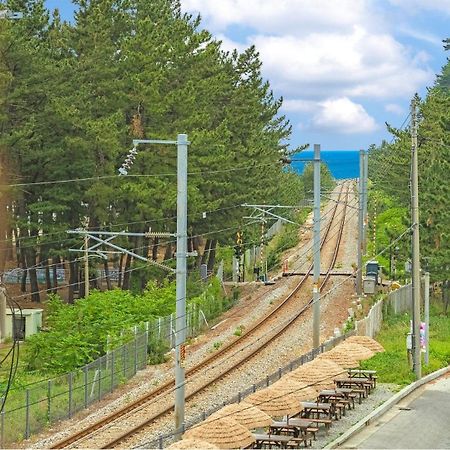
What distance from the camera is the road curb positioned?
83.2 ft

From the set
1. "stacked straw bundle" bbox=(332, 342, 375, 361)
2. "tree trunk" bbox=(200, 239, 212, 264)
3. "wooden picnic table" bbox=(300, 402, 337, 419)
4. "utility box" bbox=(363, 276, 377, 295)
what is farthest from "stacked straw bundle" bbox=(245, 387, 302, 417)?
"tree trunk" bbox=(200, 239, 212, 264)

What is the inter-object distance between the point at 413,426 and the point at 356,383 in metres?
4.63

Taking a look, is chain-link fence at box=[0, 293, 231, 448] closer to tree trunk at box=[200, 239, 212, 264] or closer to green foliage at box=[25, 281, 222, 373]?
green foliage at box=[25, 281, 222, 373]

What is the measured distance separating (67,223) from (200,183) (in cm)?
789

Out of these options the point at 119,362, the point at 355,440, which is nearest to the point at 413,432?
the point at 355,440

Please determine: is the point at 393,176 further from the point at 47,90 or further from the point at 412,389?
the point at 412,389

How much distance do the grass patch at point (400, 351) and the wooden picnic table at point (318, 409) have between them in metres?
7.01

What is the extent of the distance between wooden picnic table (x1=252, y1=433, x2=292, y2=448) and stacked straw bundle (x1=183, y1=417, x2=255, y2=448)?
1577 mm

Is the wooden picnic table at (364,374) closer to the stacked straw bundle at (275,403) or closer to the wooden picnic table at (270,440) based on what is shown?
the stacked straw bundle at (275,403)

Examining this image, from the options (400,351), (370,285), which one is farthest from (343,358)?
(370,285)

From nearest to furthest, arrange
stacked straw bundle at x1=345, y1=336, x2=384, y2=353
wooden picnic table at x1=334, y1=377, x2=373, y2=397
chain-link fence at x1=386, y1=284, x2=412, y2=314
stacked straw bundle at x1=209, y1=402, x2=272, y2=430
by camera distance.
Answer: stacked straw bundle at x1=209, y1=402, x2=272, y2=430 < wooden picnic table at x1=334, y1=377, x2=373, y2=397 < stacked straw bundle at x1=345, y1=336, x2=384, y2=353 < chain-link fence at x1=386, y1=284, x2=412, y2=314

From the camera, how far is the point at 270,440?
23.0 meters

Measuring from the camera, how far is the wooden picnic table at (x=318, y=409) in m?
27.0

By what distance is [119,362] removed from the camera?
119 ft
